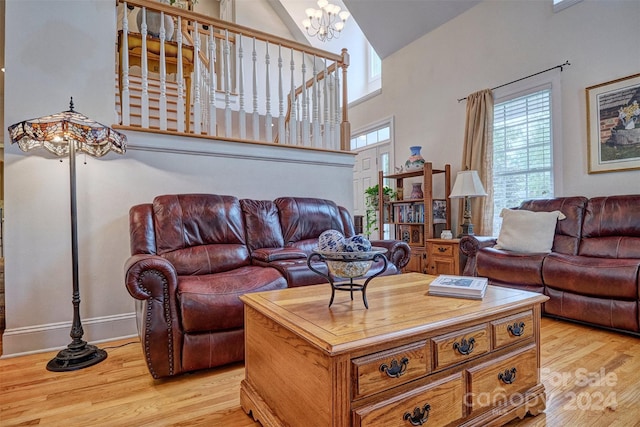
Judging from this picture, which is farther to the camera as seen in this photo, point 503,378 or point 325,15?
point 325,15

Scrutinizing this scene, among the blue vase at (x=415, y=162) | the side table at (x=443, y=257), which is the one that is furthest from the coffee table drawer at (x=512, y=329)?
the blue vase at (x=415, y=162)

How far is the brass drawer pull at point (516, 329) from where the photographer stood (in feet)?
4.44

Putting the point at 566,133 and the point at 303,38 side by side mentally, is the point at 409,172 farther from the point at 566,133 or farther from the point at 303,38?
the point at 303,38

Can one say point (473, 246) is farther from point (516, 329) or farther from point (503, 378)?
point (503, 378)

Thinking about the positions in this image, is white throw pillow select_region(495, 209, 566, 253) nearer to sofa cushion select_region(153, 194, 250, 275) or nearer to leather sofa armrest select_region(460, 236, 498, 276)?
leather sofa armrest select_region(460, 236, 498, 276)

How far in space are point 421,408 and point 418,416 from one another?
3 centimetres

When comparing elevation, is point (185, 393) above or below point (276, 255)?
below

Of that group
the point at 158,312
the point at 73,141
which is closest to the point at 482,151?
the point at 158,312

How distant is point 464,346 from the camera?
1206 millimetres

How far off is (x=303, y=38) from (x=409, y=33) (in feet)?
8.53

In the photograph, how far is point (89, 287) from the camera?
7.86ft

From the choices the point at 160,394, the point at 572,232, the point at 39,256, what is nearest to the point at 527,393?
the point at 160,394

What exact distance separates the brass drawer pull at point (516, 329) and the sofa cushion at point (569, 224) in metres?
2.07

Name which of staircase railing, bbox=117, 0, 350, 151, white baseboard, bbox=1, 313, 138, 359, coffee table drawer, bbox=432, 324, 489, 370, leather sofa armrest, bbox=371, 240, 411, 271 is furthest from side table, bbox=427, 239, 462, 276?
white baseboard, bbox=1, 313, 138, 359
